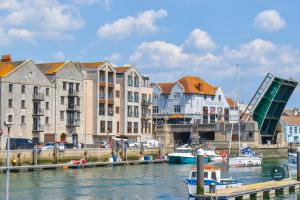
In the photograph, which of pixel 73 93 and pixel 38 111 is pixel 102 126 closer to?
pixel 73 93

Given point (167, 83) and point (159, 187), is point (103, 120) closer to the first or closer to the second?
point (167, 83)

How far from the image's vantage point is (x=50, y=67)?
94.4 meters

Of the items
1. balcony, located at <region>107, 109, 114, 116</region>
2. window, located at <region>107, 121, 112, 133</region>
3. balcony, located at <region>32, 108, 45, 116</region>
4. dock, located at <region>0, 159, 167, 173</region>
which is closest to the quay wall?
dock, located at <region>0, 159, 167, 173</region>

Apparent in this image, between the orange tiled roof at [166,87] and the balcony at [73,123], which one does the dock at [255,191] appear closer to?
the balcony at [73,123]

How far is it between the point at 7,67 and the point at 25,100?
15.0 feet

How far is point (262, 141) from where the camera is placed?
365 ft

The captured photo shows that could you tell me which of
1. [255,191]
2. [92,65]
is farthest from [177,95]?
[255,191]

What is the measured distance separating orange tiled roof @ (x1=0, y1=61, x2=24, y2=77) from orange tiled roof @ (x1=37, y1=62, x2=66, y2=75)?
18.2 feet

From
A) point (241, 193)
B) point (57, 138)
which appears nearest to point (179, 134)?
point (57, 138)

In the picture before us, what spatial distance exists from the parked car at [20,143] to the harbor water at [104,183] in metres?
8.87

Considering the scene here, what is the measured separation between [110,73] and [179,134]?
2048 centimetres

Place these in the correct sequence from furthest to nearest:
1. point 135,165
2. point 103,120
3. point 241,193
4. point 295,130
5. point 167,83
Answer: point 295,130, point 167,83, point 103,120, point 135,165, point 241,193

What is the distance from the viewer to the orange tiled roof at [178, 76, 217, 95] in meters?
125

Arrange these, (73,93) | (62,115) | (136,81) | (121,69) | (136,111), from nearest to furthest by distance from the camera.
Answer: (62,115)
(73,93)
(121,69)
(136,111)
(136,81)
